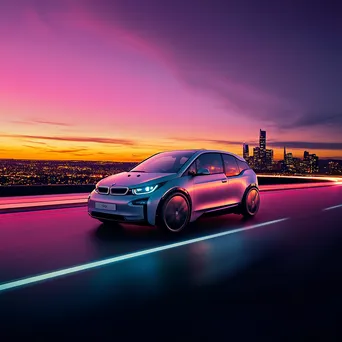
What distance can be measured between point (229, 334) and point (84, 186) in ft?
47.5

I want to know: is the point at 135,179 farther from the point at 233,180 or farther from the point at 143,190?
the point at 233,180

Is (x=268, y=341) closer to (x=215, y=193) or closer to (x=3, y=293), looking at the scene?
(x=3, y=293)

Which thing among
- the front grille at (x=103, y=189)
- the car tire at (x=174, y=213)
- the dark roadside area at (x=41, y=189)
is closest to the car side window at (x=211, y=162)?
the car tire at (x=174, y=213)

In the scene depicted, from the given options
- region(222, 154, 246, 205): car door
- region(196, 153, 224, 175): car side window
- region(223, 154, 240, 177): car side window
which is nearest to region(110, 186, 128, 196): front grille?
region(196, 153, 224, 175): car side window

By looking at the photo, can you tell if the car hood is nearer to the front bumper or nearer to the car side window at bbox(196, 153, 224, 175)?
the front bumper

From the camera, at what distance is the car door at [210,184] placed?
834cm

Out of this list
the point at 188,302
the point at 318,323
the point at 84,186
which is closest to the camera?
the point at 318,323

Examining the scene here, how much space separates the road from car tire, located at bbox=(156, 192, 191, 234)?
0.87ft

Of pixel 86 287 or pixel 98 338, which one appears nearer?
pixel 98 338

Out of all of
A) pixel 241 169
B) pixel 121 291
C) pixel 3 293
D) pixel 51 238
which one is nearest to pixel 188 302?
pixel 121 291

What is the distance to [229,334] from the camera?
3291 mm

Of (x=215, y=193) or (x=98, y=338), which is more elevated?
(x=215, y=193)

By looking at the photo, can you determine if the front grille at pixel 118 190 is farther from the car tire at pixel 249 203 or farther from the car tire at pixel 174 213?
the car tire at pixel 249 203

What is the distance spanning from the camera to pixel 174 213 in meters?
7.79
